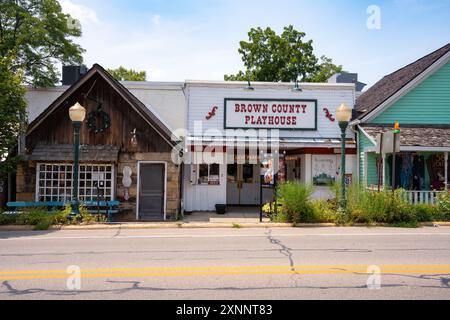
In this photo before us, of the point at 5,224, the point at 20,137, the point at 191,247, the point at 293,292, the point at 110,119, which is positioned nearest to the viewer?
the point at 293,292

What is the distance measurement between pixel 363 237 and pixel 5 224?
33.8 ft

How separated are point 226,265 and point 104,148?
29.9ft

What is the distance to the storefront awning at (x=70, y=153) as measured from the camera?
536 inches

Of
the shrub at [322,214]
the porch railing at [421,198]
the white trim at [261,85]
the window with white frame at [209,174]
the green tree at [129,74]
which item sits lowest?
the shrub at [322,214]

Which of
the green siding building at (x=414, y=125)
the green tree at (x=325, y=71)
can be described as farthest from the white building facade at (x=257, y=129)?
the green tree at (x=325, y=71)

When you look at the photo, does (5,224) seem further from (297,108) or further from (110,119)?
(297,108)

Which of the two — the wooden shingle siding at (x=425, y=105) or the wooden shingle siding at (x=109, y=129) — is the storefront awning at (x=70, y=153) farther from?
the wooden shingle siding at (x=425, y=105)

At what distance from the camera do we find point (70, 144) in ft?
46.9

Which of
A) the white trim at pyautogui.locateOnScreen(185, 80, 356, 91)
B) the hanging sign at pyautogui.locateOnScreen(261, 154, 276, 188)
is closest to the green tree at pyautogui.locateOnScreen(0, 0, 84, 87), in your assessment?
the white trim at pyautogui.locateOnScreen(185, 80, 356, 91)

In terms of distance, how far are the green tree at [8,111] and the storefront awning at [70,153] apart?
3.00ft

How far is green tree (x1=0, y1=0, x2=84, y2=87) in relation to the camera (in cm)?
1812

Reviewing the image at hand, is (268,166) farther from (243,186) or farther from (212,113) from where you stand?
(212,113)
